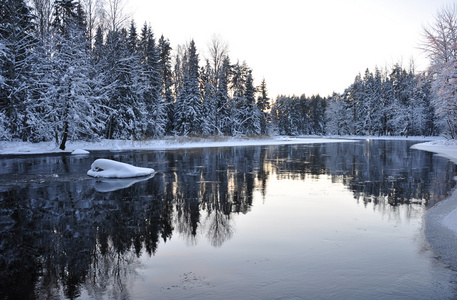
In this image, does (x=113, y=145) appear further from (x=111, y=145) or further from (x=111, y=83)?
(x=111, y=83)

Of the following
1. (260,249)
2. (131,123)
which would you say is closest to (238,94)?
(131,123)

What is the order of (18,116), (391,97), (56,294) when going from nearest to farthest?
(56,294) < (18,116) < (391,97)

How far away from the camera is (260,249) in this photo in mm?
6152

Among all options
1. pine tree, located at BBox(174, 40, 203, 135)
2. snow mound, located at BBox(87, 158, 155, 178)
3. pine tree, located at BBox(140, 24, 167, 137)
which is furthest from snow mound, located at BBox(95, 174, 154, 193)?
pine tree, located at BBox(174, 40, 203, 135)

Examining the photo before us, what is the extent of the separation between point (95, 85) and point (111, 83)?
8.34 feet

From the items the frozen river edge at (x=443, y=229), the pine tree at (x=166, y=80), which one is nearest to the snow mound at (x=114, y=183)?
the frozen river edge at (x=443, y=229)

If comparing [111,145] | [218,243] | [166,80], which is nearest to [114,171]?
[218,243]

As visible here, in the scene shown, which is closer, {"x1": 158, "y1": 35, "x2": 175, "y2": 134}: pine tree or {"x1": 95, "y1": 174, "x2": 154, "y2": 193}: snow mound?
{"x1": 95, "y1": 174, "x2": 154, "y2": 193}: snow mound

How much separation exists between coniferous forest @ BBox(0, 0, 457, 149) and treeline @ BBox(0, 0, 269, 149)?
0.12 metres

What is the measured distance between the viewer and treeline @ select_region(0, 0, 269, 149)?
97.6ft

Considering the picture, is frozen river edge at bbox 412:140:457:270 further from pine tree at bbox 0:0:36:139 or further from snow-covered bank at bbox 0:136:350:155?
pine tree at bbox 0:0:36:139

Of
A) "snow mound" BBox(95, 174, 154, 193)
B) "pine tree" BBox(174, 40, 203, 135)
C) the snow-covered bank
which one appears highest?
"pine tree" BBox(174, 40, 203, 135)

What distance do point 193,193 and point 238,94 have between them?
175 ft

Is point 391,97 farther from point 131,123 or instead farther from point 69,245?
point 69,245
